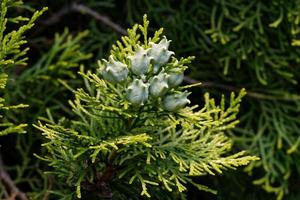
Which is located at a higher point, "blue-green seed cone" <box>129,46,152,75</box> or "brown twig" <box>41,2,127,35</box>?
"brown twig" <box>41,2,127,35</box>

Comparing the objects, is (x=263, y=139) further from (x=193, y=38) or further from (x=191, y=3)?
→ (x=191, y=3)

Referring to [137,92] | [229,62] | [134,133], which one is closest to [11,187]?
[134,133]

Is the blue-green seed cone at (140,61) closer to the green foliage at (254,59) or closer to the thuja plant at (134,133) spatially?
the thuja plant at (134,133)

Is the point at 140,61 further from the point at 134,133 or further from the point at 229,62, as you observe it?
the point at 229,62

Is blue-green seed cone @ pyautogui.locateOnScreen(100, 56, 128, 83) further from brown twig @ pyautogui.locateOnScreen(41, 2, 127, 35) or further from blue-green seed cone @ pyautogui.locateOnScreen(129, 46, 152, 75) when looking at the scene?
brown twig @ pyautogui.locateOnScreen(41, 2, 127, 35)

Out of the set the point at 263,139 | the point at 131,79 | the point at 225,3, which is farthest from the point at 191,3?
the point at 131,79

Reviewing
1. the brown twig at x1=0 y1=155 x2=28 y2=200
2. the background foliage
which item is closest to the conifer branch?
the background foliage
